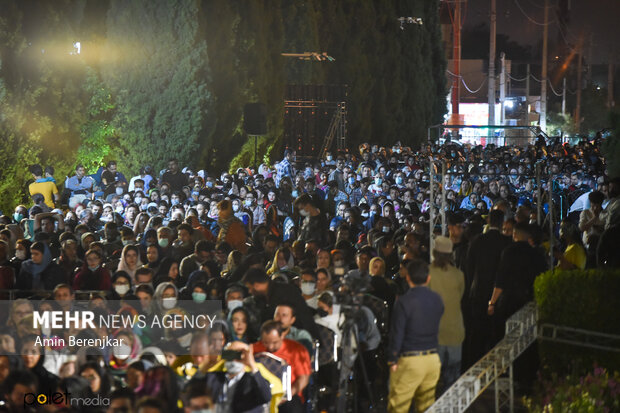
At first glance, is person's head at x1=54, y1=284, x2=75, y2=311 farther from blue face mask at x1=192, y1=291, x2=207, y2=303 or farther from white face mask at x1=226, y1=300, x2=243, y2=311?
white face mask at x1=226, y1=300, x2=243, y2=311

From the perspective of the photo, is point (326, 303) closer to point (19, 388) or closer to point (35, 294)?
point (35, 294)

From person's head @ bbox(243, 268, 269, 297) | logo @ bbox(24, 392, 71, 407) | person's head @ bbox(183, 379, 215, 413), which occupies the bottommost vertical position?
logo @ bbox(24, 392, 71, 407)

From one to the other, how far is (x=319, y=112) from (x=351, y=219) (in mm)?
19359

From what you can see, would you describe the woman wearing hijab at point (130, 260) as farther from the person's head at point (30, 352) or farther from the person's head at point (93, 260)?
the person's head at point (30, 352)

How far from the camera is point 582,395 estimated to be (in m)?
7.96

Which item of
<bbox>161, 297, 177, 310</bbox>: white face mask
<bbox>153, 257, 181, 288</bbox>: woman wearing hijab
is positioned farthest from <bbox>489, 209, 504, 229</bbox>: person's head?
<bbox>161, 297, 177, 310</bbox>: white face mask

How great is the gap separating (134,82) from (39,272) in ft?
48.9

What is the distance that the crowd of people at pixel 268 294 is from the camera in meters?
7.00

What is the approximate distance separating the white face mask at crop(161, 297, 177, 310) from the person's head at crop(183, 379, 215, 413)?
2406mm

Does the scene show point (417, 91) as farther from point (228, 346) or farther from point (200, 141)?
point (228, 346)

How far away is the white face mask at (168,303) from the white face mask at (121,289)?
1124mm

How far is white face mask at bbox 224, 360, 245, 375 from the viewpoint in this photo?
22.7 feet

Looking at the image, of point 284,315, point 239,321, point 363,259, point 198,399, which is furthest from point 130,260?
point 198,399

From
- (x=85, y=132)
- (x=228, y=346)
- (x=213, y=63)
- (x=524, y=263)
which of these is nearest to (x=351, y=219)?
(x=524, y=263)
